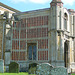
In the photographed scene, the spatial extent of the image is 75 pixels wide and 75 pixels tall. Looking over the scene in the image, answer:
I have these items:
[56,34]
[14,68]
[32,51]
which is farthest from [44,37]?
[14,68]

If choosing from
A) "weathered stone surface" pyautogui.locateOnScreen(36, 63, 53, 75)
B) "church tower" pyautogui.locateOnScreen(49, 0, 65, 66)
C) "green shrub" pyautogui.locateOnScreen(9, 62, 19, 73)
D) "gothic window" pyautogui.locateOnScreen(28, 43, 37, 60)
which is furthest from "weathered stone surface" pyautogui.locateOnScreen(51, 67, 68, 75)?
"gothic window" pyautogui.locateOnScreen(28, 43, 37, 60)

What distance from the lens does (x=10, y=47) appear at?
22797mm

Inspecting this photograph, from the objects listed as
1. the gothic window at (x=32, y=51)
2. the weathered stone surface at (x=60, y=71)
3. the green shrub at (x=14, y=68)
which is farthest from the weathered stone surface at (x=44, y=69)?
the gothic window at (x=32, y=51)

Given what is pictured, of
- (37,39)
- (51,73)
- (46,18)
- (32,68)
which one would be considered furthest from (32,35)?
(51,73)

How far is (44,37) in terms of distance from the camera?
68.7ft

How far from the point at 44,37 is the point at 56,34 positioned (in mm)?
1793

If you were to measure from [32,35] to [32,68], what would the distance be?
6.80 meters

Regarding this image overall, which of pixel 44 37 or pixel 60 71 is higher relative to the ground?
pixel 44 37

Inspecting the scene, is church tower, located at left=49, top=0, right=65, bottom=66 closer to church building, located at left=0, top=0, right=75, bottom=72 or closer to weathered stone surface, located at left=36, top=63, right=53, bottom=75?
church building, located at left=0, top=0, right=75, bottom=72

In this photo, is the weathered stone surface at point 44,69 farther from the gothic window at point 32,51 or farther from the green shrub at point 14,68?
the gothic window at point 32,51

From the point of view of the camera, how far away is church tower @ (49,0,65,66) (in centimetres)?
1950

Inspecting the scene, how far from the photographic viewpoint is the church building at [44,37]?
19.9 metres

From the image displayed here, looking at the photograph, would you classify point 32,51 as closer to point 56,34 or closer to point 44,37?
point 44,37

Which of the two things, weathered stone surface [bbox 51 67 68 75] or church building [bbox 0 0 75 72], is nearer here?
weathered stone surface [bbox 51 67 68 75]
